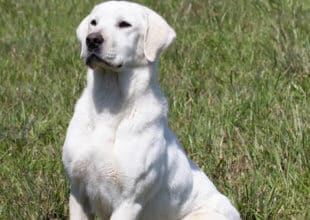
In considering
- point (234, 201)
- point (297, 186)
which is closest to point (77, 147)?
point (234, 201)

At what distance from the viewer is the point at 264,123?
6430 millimetres

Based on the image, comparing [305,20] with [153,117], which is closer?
[153,117]

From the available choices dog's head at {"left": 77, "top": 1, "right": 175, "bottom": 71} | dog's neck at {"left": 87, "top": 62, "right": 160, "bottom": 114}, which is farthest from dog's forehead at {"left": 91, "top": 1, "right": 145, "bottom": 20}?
dog's neck at {"left": 87, "top": 62, "right": 160, "bottom": 114}

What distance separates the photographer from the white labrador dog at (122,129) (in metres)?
4.54

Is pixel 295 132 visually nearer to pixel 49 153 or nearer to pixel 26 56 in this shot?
pixel 49 153

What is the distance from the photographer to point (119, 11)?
15.3 ft

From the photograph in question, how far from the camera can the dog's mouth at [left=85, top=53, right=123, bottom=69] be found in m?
4.53

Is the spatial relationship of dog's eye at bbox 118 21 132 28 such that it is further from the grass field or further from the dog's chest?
the grass field

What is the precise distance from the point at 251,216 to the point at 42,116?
2.07 meters

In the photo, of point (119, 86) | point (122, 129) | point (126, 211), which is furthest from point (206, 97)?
point (126, 211)

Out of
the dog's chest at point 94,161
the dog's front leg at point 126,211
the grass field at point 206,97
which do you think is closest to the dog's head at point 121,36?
the dog's chest at point 94,161

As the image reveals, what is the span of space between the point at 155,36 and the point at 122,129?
0.56 m

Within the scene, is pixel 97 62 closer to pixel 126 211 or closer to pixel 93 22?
pixel 93 22

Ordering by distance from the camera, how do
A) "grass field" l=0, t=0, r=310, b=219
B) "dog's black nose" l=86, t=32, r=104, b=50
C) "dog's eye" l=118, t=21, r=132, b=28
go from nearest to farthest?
1. "dog's black nose" l=86, t=32, r=104, b=50
2. "dog's eye" l=118, t=21, r=132, b=28
3. "grass field" l=0, t=0, r=310, b=219
